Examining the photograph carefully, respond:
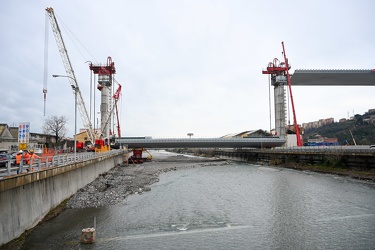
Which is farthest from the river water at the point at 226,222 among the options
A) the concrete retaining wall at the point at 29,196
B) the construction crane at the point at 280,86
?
the construction crane at the point at 280,86

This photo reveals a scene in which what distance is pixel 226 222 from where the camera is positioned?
58.4ft

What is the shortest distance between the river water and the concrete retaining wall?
3.23ft

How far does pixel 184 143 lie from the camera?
86.6 meters

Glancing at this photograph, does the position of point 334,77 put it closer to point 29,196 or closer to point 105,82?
point 105,82

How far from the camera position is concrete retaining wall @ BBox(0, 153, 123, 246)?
Result: 499 inches

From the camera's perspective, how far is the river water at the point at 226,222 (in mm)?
14045

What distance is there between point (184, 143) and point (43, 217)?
69767 millimetres

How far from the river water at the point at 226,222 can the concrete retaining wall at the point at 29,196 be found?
98 cm

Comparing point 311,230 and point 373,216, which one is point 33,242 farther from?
point 373,216

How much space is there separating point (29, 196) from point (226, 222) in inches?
480

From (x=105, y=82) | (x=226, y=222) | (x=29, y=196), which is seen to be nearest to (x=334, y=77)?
(x=105, y=82)

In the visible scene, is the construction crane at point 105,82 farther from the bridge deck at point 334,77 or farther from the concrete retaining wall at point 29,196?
the concrete retaining wall at point 29,196

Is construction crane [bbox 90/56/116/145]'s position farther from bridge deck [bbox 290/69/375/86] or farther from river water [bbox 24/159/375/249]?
river water [bbox 24/159/375/249]

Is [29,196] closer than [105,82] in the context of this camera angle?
Yes
